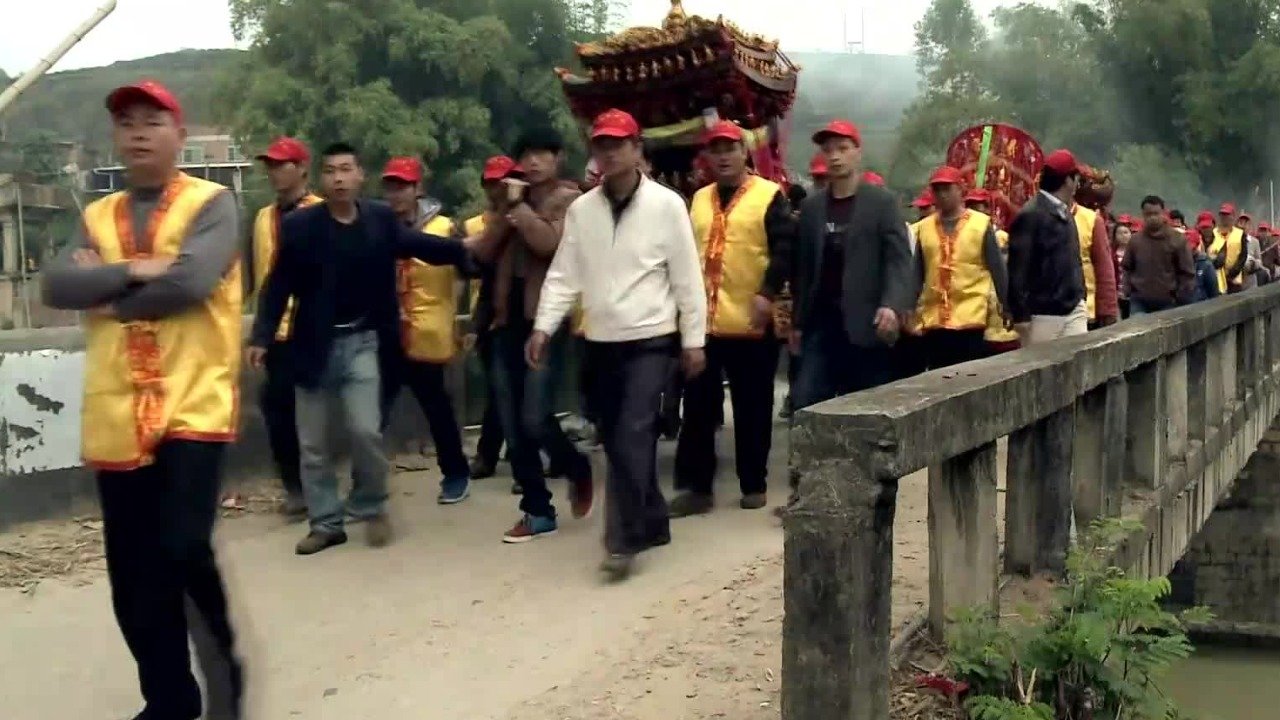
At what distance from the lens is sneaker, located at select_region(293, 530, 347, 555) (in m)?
6.58

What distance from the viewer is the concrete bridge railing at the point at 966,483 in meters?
3.38

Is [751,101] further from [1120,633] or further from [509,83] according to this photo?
[509,83]

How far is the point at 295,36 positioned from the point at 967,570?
123ft

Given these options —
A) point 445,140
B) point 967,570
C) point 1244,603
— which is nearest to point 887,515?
point 967,570

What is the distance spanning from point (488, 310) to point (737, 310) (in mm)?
1320

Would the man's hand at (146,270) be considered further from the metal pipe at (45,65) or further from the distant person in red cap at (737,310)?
the metal pipe at (45,65)

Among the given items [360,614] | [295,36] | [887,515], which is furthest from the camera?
[295,36]

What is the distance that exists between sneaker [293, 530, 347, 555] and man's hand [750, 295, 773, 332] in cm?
207

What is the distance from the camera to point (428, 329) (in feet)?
25.4

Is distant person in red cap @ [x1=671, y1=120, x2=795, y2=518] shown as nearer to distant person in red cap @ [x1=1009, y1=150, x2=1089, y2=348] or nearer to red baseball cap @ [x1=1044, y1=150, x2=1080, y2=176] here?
distant person in red cap @ [x1=1009, y1=150, x2=1089, y2=348]

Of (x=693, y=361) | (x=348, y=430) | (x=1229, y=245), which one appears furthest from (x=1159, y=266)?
Result: (x=348, y=430)

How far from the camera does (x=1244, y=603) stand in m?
18.3

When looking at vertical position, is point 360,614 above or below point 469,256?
below

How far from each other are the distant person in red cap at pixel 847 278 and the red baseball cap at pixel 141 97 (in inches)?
129
